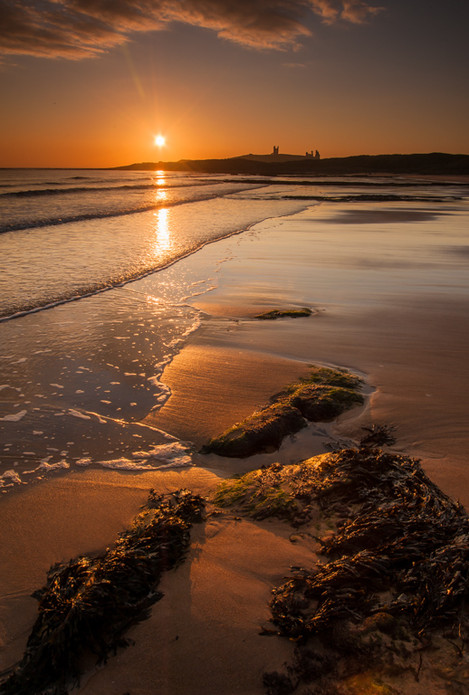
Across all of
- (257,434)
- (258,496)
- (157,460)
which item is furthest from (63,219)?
(258,496)

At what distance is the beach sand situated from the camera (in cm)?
173

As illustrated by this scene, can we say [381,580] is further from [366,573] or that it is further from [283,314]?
[283,314]

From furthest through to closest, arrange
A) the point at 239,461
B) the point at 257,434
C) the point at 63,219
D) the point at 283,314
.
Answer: the point at 63,219, the point at 283,314, the point at 257,434, the point at 239,461

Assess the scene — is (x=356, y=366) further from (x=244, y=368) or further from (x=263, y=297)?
(x=263, y=297)

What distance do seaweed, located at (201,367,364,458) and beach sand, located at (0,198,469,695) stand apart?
0.10m

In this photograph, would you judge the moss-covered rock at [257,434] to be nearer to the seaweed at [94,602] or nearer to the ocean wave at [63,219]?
the seaweed at [94,602]

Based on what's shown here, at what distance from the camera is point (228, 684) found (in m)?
1.60

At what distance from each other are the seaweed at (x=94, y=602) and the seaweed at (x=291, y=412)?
2.80ft

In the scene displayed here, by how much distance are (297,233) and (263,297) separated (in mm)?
8393

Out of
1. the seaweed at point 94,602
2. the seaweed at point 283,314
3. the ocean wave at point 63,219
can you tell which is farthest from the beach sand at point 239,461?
the ocean wave at point 63,219

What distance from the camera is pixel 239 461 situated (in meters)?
3.07

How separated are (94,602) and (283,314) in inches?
195

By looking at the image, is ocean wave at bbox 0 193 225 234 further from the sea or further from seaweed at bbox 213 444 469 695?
seaweed at bbox 213 444 469 695

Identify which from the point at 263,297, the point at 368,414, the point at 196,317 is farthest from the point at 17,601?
the point at 263,297
